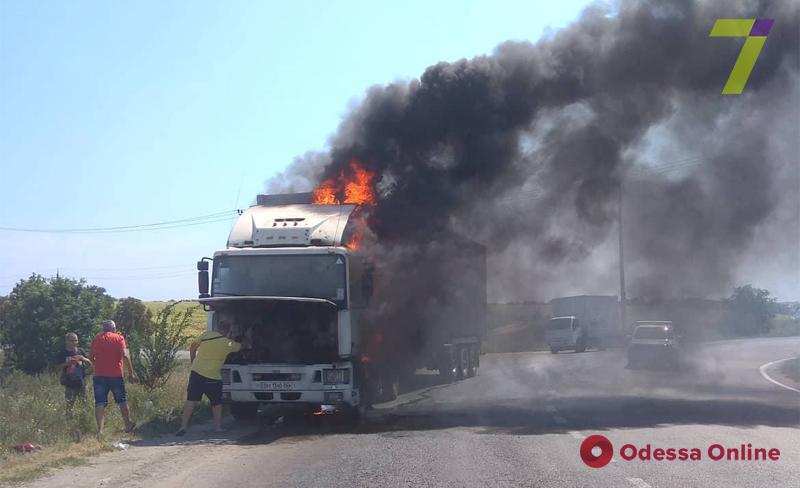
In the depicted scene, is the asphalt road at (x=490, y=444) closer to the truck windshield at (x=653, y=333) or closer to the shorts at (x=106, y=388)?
the shorts at (x=106, y=388)

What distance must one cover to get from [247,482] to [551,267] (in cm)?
1715

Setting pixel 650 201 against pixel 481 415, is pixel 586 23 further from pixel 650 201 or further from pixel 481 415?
pixel 481 415

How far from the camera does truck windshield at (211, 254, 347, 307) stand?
1307cm

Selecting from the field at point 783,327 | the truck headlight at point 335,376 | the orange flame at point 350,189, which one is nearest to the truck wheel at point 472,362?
the orange flame at point 350,189

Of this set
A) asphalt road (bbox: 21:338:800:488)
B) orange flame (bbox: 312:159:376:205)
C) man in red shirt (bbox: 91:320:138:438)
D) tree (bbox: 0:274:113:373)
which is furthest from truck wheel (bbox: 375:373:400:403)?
tree (bbox: 0:274:113:373)

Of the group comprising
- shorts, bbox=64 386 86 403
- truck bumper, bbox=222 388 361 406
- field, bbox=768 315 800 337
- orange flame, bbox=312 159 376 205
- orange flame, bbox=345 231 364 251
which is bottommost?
field, bbox=768 315 800 337

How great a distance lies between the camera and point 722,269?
22.6 m

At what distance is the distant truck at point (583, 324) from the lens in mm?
40750

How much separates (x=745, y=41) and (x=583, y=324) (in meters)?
25.8

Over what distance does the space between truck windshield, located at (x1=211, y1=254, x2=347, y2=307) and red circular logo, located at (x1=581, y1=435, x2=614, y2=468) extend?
449 cm

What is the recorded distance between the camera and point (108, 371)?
1158 cm

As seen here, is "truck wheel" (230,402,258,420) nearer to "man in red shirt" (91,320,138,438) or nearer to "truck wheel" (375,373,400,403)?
"man in red shirt" (91,320,138,438)

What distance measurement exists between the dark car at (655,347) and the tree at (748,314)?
3198 centimetres

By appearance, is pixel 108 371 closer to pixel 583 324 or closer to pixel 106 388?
pixel 106 388
